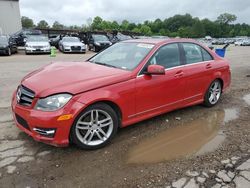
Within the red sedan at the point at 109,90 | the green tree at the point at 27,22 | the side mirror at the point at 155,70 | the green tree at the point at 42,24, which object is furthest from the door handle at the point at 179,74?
the green tree at the point at 42,24

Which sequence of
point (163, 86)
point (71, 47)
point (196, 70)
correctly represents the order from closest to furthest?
point (163, 86) → point (196, 70) → point (71, 47)

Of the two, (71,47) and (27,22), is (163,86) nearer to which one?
(71,47)

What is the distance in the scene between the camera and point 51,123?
3.42m

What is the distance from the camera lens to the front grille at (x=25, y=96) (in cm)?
363

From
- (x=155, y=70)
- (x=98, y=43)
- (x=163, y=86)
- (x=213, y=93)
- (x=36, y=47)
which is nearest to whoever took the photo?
(x=155, y=70)

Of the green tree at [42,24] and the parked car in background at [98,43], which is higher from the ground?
the green tree at [42,24]

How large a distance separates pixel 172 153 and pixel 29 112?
2.10m

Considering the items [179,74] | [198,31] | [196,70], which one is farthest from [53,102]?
[198,31]

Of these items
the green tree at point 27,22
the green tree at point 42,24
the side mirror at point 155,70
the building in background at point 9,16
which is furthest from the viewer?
the green tree at point 42,24

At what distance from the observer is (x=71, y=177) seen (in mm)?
3219

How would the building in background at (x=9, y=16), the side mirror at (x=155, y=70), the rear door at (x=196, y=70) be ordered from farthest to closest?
the building in background at (x=9, y=16) < the rear door at (x=196, y=70) < the side mirror at (x=155, y=70)

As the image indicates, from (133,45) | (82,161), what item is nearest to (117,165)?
(82,161)

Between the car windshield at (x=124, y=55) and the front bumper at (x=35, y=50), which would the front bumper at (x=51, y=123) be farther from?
the front bumper at (x=35, y=50)

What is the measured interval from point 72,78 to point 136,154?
1.44 m
